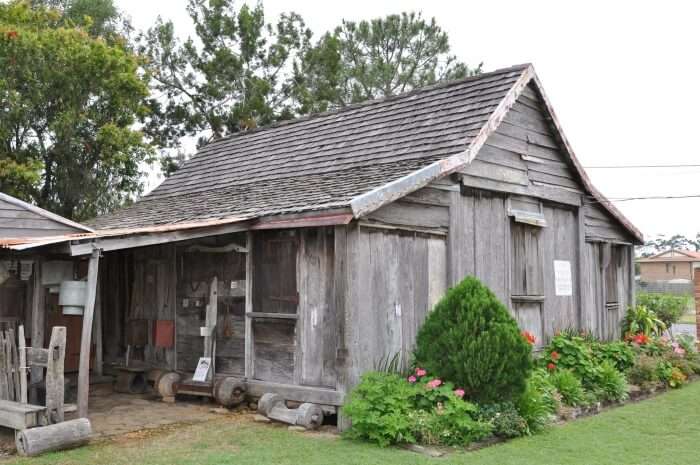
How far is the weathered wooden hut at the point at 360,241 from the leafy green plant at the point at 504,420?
1565 mm

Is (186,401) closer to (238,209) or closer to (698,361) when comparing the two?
(238,209)

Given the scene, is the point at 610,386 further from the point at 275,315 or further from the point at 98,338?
the point at 98,338

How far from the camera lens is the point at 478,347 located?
322 inches

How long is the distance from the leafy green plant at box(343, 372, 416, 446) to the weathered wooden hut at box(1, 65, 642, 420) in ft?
1.68

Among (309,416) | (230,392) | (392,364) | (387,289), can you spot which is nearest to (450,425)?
(392,364)

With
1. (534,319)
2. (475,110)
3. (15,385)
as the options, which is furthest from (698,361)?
(15,385)

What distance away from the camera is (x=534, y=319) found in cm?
1220

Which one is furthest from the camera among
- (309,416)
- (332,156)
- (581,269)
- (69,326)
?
(581,269)

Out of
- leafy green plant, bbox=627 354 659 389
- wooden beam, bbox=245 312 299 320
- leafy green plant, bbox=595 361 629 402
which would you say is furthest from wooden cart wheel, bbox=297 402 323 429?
leafy green plant, bbox=627 354 659 389

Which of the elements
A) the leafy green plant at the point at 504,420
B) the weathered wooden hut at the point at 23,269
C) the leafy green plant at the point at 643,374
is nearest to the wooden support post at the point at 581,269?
the leafy green plant at the point at 643,374

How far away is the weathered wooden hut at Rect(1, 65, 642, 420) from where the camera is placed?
357 inches

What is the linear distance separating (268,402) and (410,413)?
2.20 meters

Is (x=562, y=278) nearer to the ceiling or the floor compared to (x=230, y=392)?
nearer to the ceiling

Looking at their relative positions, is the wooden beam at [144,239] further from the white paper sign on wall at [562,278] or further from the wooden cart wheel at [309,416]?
the white paper sign on wall at [562,278]
